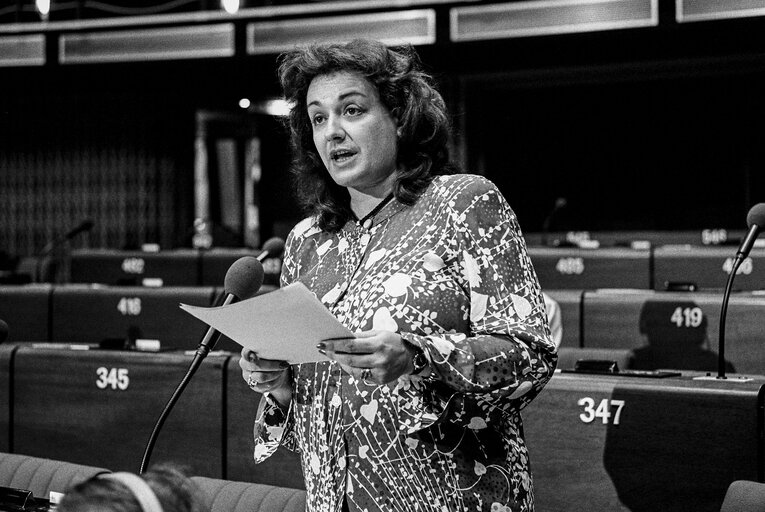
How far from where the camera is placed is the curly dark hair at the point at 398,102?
1.66 m

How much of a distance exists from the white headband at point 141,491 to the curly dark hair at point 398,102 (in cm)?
82

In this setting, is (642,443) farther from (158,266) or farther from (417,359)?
(158,266)

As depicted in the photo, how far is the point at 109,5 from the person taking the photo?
32.2 feet

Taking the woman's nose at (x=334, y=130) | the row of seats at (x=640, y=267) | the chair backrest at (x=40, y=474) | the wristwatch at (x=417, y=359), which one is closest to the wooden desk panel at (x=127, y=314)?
the row of seats at (x=640, y=267)

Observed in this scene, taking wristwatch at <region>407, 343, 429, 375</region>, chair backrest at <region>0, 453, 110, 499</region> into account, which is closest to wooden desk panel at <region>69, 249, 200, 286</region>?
chair backrest at <region>0, 453, 110, 499</region>

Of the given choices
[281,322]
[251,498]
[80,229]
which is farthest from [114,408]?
[80,229]

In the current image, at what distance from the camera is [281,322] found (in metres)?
1.33

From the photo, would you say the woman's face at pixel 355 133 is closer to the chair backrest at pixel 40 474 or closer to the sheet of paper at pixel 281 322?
the sheet of paper at pixel 281 322

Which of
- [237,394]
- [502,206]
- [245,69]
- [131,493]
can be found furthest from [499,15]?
[131,493]

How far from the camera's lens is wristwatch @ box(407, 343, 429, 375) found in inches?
52.9

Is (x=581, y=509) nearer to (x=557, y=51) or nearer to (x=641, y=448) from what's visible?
(x=641, y=448)

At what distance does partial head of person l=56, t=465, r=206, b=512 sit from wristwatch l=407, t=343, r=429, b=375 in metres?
0.46

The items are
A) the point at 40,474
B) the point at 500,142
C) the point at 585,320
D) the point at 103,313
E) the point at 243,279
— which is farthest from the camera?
the point at 500,142

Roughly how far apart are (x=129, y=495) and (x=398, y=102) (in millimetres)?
990
